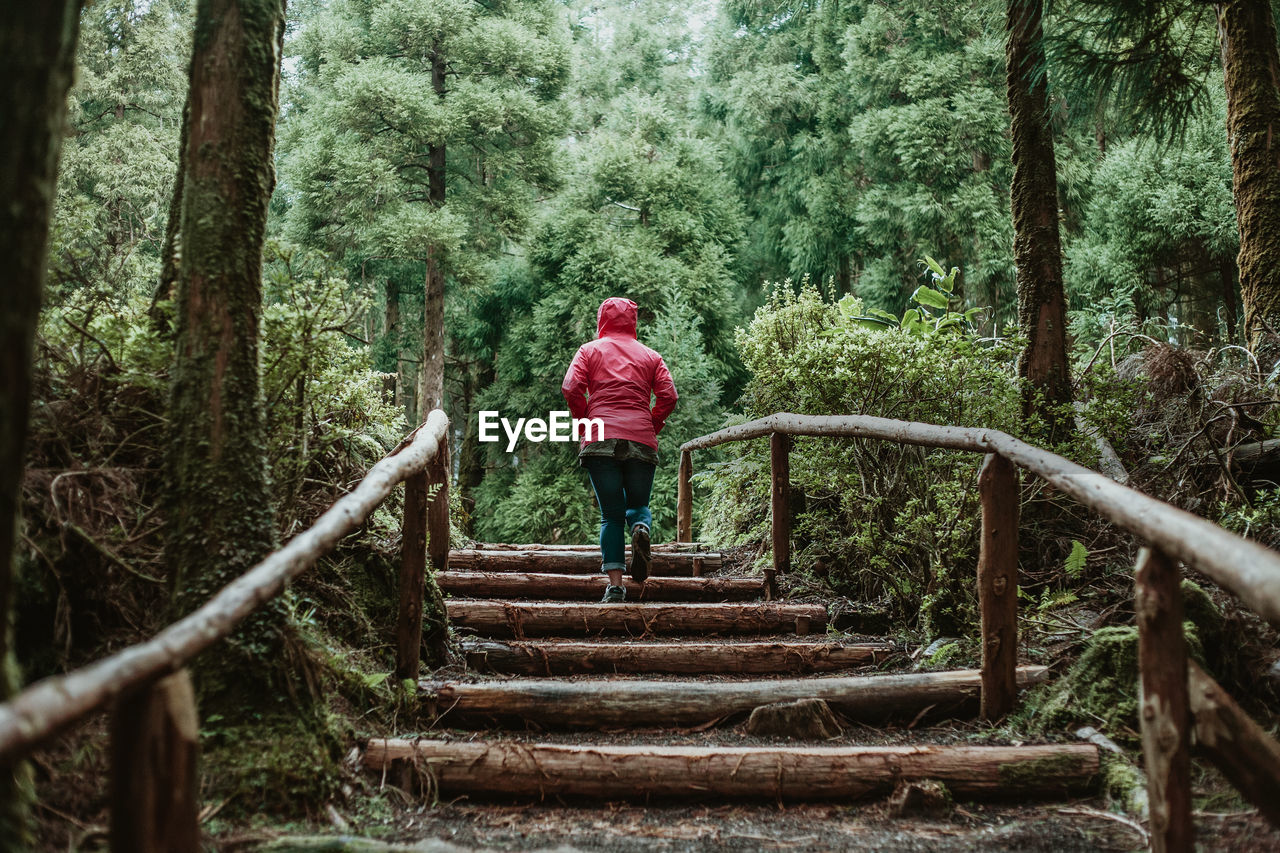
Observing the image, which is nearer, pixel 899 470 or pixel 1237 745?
pixel 1237 745

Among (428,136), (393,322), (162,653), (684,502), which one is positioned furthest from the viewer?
(393,322)

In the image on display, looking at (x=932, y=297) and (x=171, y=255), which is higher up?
(x=932, y=297)

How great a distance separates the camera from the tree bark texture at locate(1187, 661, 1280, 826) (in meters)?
1.99

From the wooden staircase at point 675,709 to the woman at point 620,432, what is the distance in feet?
1.21

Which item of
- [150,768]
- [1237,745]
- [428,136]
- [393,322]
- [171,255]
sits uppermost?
[428,136]

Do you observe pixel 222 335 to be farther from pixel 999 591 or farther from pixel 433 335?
pixel 433 335

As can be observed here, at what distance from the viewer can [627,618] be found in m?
4.72

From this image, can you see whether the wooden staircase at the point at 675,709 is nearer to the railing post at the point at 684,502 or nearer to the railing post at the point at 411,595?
the railing post at the point at 411,595

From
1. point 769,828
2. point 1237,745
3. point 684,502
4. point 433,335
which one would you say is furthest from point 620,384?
point 433,335

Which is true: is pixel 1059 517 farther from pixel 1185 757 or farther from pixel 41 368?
pixel 41 368

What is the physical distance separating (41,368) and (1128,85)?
653cm

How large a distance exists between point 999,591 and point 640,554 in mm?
2294

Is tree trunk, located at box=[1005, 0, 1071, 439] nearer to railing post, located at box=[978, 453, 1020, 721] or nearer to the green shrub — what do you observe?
the green shrub

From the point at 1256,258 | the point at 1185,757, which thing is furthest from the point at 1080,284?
the point at 1185,757
